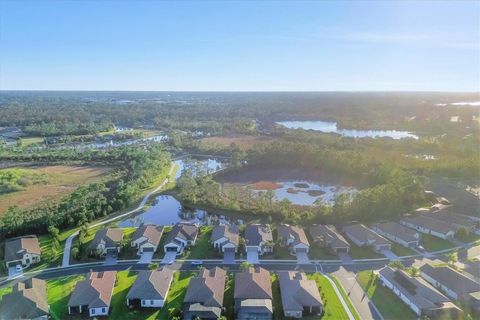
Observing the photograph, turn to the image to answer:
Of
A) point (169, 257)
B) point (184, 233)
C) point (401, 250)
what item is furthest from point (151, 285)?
point (401, 250)

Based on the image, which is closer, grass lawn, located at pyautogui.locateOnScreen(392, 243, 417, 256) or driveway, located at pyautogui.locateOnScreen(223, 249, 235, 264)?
driveway, located at pyautogui.locateOnScreen(223, 249, 235, 264)

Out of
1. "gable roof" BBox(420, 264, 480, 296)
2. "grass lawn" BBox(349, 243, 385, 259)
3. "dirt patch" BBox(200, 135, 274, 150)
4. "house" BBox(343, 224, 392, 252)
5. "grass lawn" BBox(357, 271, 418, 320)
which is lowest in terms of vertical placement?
"grass lawn" BBox(357, 271, 418, 320)

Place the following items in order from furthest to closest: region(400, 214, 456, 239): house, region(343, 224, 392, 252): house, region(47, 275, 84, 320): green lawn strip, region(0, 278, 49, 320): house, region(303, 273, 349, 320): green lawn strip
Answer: region(400, 214, 456, 239): house < region(343, 224, 392, 252): house < region(47, 275, 84, 320): green lawn strip < region(303, 273, 349, 320): green lawn strip < region(0, 278, 49, 320): house

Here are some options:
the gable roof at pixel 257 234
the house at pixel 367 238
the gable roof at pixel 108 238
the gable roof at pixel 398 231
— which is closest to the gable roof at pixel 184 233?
the gable roof at pixel 108 238

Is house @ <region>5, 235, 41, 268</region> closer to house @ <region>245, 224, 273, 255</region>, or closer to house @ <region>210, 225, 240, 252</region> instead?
house @ <region>210, 225, 240, 252</region>

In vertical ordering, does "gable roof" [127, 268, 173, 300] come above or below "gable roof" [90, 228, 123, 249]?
below

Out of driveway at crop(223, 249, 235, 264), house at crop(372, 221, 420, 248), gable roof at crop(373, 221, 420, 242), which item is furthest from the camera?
gable roof at crop(373, 221, 420, 242)

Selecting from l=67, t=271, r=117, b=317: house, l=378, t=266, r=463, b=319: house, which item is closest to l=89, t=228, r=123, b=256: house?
l=67, t=271, r=117, b=317: house
